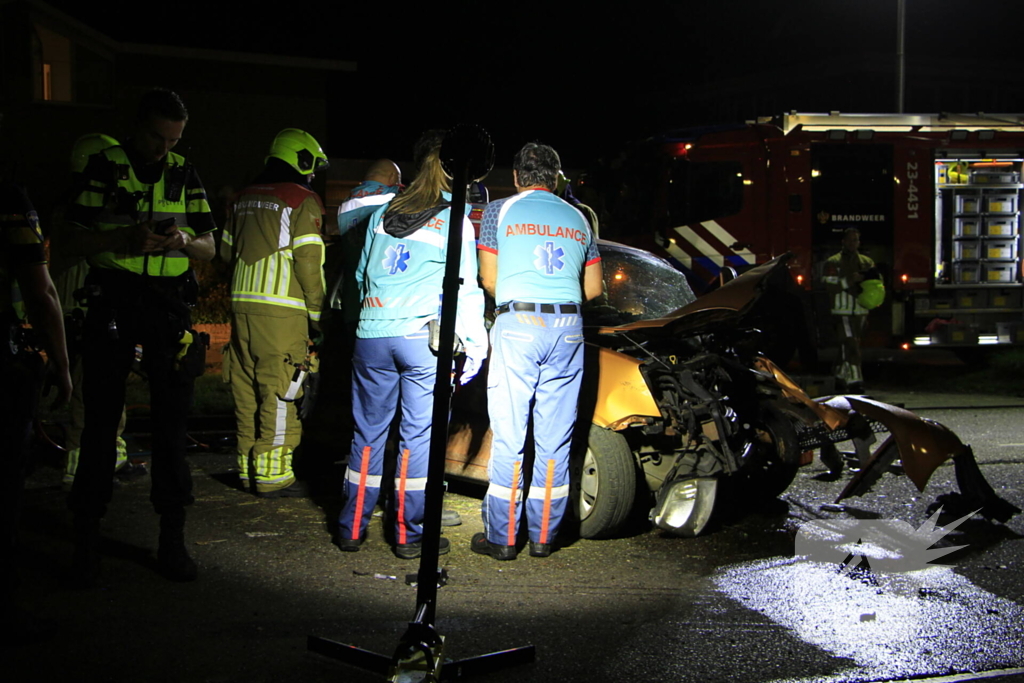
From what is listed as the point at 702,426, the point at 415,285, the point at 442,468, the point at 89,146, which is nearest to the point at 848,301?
the point at 702,426

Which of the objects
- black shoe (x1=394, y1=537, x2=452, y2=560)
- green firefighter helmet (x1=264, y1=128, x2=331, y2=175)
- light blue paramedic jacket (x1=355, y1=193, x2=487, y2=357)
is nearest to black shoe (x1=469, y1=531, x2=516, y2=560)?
black shoe (x1=394, y1=537, x2=452, y2=560)

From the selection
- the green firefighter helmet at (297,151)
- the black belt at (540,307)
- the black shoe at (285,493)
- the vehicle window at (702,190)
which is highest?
the vehicle window at (702,190)

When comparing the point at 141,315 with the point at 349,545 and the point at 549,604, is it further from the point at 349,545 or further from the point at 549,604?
the point at 549,604

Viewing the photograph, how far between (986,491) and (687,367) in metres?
1.73

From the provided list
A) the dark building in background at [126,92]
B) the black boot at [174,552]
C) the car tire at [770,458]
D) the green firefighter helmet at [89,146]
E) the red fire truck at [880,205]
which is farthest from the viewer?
the dark building in background at [126,92]

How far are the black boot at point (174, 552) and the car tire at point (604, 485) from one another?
6.30ft

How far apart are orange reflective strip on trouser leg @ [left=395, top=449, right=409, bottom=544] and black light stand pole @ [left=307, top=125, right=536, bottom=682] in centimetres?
129

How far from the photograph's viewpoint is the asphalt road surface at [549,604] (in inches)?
135

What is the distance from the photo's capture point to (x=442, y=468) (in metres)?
3.29

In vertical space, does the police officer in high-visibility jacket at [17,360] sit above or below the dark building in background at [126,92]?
below

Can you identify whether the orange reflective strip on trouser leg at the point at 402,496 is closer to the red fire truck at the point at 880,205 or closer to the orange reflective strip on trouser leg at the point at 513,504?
the orange reflective strip on trouser leg at the point at 513,504

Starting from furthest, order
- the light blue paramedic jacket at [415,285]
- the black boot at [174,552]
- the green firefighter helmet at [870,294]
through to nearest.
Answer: the green firefighter helmet at [870,294] < the light blue paramedic jacket at [415,285] < the black boot at [174,552]

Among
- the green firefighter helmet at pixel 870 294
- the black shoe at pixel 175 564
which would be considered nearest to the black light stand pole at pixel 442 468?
the black shoe at pixel 175 564

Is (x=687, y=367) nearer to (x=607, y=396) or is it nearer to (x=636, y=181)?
(x=607, y=396)
